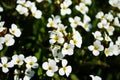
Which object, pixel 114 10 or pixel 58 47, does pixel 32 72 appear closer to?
pixel 58 47

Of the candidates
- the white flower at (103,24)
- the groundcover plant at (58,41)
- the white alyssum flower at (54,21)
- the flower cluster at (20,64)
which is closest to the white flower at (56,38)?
the groundcover plant at (58,41)

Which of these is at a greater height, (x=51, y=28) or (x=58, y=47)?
(x=51, y=28)

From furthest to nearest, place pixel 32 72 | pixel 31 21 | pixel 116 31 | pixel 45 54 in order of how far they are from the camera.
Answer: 1. pixel 116 31
2. pixel 31 21
3. pixel 45 54
4. pixel 32 72

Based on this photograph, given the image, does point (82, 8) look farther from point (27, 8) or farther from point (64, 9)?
point (27, 8)

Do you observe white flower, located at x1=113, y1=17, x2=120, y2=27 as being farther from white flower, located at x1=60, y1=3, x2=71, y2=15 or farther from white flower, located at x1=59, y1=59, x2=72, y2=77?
white flower, located at x1=59, y1=59, x2=72, y2=77

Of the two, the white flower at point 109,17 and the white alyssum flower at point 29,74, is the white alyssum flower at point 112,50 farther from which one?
the white alyssum flower at point 29,74

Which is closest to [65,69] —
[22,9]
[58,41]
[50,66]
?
[50,66]

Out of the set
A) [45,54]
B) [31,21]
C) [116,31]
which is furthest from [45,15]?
[116,31]
